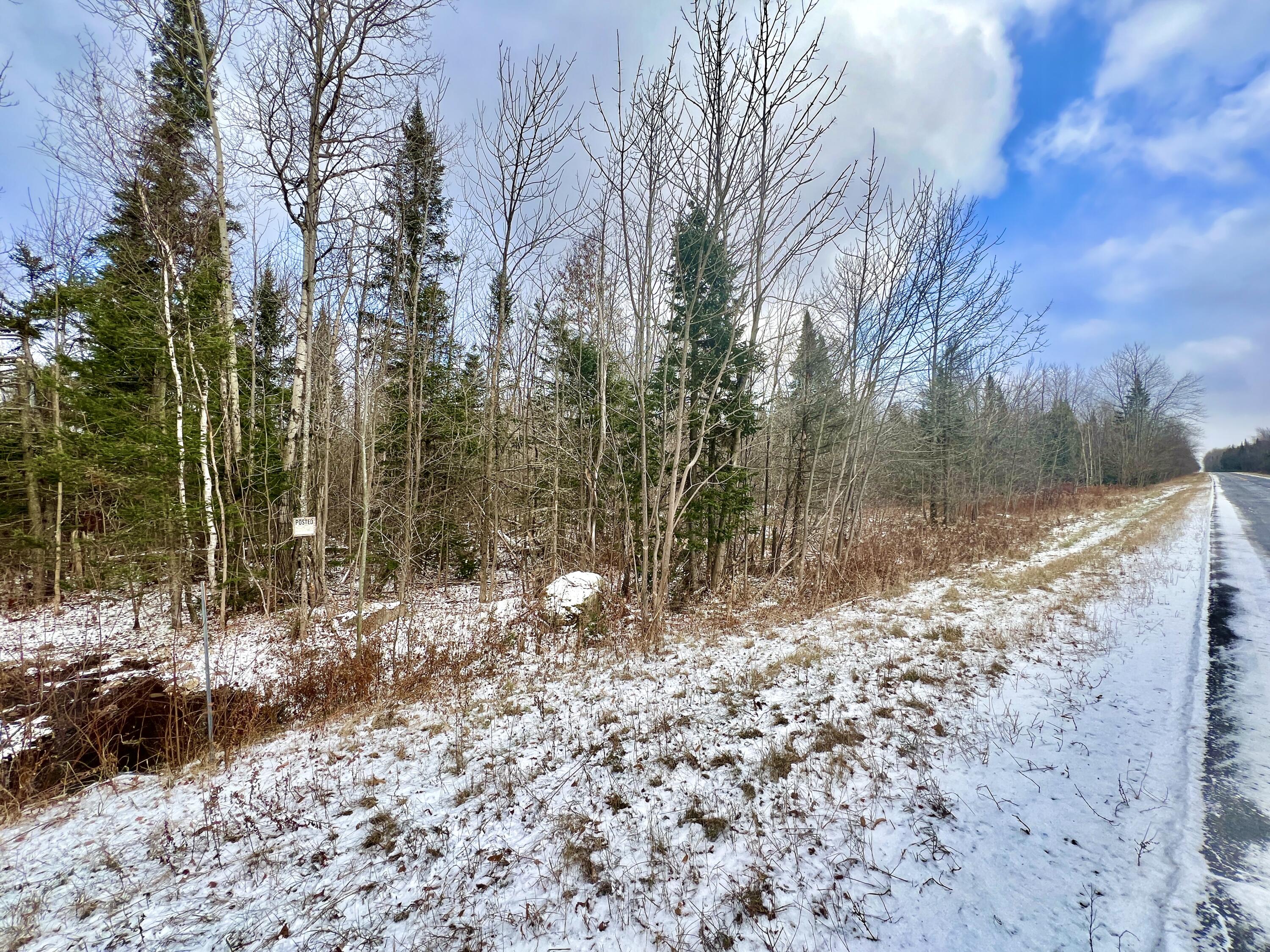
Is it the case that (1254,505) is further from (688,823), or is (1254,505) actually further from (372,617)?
(372,617)

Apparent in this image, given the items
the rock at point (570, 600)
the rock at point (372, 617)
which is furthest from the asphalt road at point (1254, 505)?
the rock at point (372, 617)

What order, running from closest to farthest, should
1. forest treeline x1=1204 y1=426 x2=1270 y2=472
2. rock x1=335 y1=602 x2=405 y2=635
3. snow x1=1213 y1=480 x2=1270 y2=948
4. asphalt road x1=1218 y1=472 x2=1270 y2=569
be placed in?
snow x1=1213 y1=480 x2=1270 y2=948 < rock x1=335 y1=602 x2=405 y2=635 < asphalt road x1=1218 y1=472 x2=1270 y2=569 < forest treeline x1=1204 y1=426 x2=1270 y2=472

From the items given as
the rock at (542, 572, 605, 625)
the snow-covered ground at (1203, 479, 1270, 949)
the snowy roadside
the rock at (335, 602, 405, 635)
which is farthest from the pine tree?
the rock at (335, 602, 405, 635)

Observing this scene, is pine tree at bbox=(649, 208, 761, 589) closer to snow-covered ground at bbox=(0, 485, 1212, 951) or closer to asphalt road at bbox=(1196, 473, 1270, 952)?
snow-covered ground at bbox=(0, 485, 1212, 951)

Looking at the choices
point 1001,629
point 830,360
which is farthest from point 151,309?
point 1001,629

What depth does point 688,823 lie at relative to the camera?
9.93 ft

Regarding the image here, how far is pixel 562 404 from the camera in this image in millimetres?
12023

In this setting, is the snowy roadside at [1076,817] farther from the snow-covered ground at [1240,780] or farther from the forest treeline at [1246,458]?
the forest treeline at [1246,458]

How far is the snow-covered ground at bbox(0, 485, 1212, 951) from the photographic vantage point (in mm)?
2344

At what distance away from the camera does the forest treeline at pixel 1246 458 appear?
51.2 m

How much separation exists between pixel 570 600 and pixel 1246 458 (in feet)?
302

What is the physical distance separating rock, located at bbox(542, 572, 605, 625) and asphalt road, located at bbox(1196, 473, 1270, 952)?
19.8 feet

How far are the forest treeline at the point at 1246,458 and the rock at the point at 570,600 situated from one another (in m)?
79.6

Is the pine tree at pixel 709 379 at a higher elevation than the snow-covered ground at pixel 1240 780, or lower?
higher
